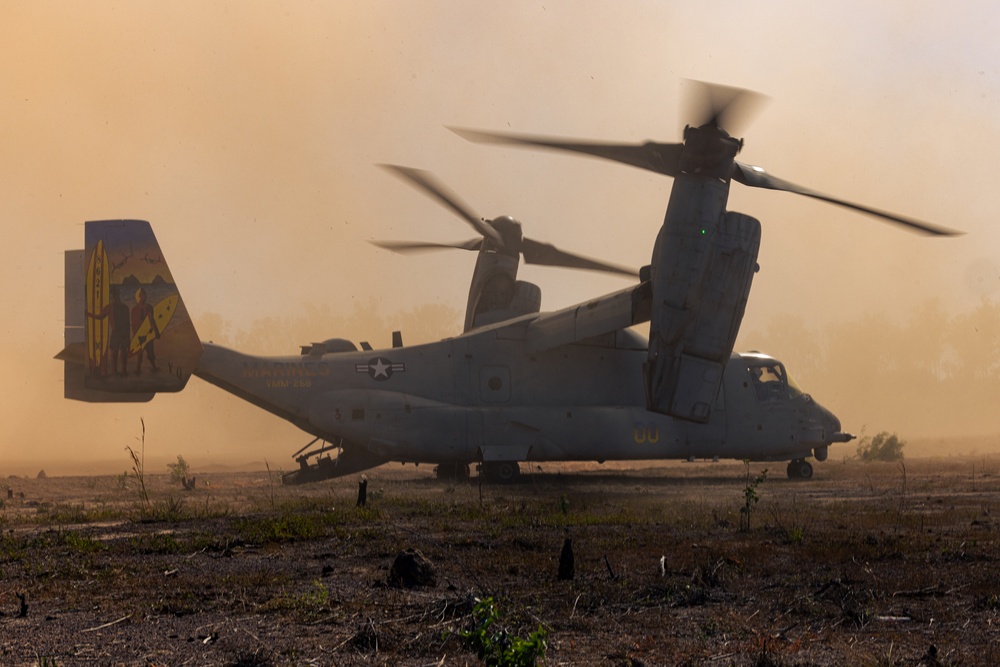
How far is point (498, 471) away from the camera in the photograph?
80.0ft

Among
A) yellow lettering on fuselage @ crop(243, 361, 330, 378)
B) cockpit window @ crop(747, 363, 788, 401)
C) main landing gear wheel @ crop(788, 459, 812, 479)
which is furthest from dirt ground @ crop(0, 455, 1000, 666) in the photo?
cockpit window @ crop(747, 363, 788, 401)

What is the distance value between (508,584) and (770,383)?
65.6ft

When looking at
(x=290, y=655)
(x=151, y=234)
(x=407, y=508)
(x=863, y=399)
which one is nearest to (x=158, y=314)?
(x=151, y=234)

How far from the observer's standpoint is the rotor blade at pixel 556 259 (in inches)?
1068

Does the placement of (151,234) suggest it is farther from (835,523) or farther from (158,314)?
(835,523)

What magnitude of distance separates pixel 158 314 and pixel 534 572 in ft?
51.4

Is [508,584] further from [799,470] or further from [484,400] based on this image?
[799,470]

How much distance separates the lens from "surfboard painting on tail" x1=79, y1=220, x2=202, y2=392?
70.5ft

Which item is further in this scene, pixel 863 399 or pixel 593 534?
pixel 863 399

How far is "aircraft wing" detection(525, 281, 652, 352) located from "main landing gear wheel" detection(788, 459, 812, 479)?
8076 millimetres

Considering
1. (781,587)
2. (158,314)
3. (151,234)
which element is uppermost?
(151,234)

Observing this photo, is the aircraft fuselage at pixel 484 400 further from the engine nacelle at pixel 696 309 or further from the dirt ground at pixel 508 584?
the dirt ground at pixel 508 584

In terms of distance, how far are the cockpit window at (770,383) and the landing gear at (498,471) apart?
305 inches

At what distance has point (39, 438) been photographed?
84000 millimetres
